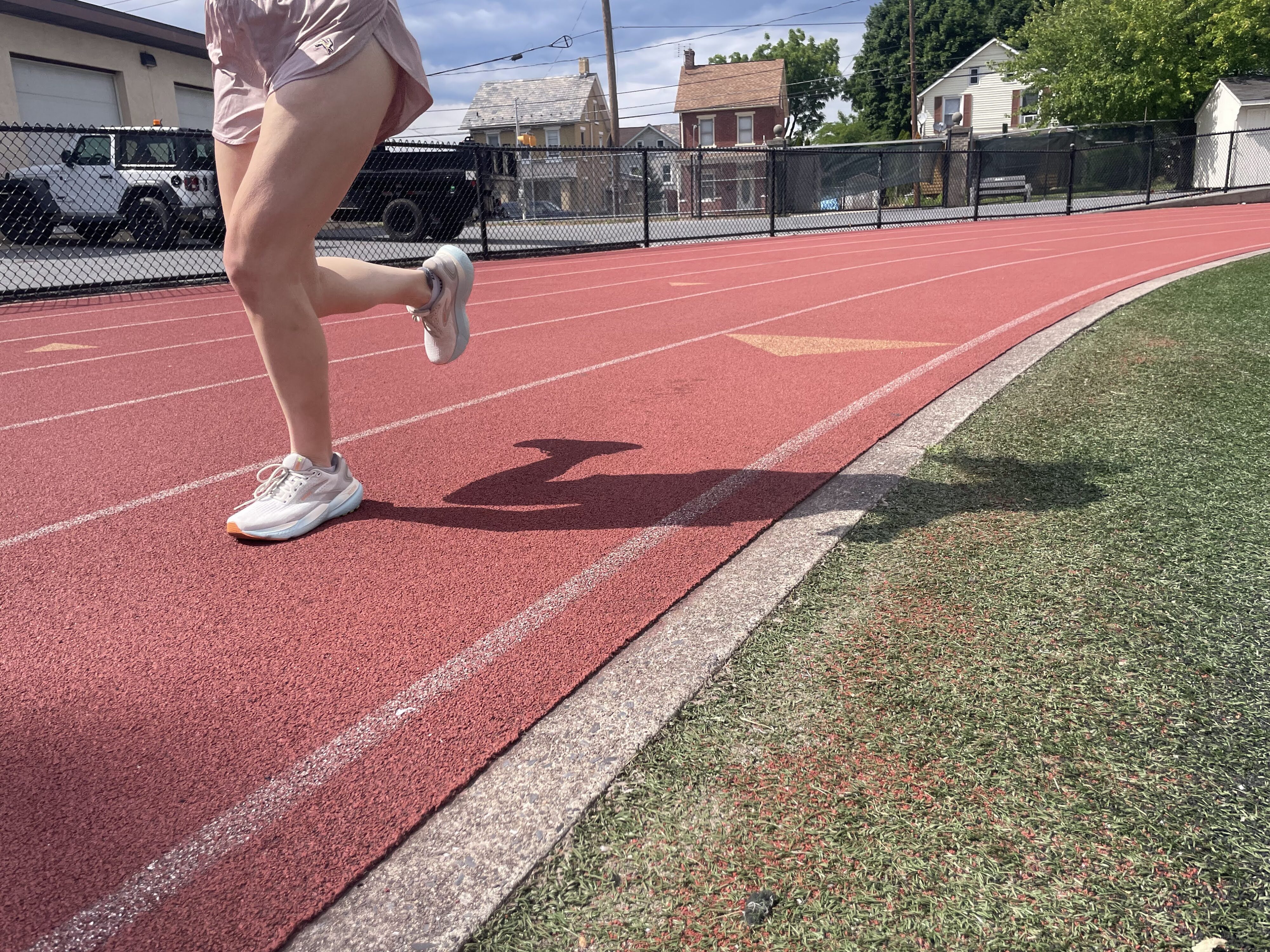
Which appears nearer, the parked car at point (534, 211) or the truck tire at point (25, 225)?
the truck tire at point (25, 225)

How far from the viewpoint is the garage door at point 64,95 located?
19.0 meters

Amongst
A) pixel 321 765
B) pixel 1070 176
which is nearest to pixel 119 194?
pixel 321 765

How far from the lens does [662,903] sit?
1346mm

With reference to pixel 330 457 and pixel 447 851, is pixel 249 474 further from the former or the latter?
pixel 447 851

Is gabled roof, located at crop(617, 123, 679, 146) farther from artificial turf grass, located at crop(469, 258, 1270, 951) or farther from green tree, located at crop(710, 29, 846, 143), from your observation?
artificial turf grass, located at crop(469, 258, 1270, 951)

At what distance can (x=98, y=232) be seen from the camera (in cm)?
1545

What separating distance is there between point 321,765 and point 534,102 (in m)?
63.3

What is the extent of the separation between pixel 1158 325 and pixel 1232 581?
14.1 ft

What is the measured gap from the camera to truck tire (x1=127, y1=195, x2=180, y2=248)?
45.3 ft

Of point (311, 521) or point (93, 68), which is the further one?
point (93, 68)

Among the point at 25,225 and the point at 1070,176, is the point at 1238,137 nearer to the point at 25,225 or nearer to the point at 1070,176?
the point at 1070,176

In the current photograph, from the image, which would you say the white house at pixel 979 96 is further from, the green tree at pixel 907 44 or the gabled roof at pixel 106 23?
the gabled roof at pixel 106 23

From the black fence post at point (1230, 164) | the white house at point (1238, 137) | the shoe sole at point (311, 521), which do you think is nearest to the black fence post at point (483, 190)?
the shoe sole at point (311, 521)

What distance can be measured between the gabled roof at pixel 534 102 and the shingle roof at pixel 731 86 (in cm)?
588
